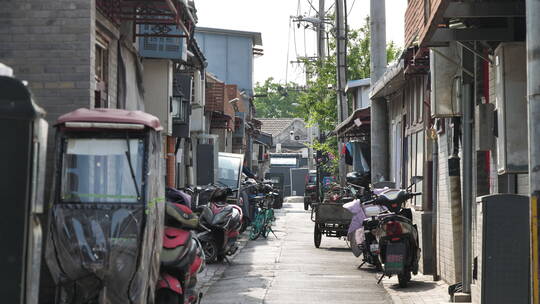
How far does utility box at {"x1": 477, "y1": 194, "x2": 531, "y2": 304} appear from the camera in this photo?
954 centimetres

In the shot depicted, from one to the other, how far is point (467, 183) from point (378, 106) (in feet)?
43.9

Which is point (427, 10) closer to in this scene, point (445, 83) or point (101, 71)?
point (445, 83)

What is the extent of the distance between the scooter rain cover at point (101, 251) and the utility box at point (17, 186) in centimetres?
170

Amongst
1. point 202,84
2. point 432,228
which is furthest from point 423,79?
point 202,84

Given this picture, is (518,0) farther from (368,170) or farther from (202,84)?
(202,84)

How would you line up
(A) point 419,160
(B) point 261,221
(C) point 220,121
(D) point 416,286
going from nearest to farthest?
(D) point 416,286 → (A) point 419,160 → (B) point 261,221 → (C) point 220,121

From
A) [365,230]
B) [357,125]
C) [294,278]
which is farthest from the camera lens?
[357,125]

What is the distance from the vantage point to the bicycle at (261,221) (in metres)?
27.1

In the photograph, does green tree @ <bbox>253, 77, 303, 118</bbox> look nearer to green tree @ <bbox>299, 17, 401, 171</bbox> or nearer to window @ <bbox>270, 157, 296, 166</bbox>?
window @ <bbox>270, 157, 296, 166</bbox>

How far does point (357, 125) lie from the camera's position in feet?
97.5

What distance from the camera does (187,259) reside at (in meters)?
11.0

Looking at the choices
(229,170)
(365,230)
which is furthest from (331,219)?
(365,230)

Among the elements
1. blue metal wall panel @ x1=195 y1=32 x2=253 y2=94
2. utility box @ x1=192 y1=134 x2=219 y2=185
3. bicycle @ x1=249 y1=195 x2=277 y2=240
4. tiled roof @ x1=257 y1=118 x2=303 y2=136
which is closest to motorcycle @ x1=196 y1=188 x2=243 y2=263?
utility box @ x1=192 y1=134 x2=219 y2=185

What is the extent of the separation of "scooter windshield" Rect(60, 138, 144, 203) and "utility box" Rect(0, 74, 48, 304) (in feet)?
6.94
